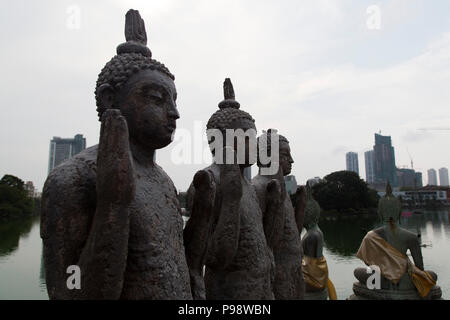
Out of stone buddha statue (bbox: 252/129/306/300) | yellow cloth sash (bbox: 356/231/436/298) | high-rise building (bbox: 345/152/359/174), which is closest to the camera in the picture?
stone buddha statue (bbox: 252/129/306/300)

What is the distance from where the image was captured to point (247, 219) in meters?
3.71

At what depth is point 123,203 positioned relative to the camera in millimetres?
1964

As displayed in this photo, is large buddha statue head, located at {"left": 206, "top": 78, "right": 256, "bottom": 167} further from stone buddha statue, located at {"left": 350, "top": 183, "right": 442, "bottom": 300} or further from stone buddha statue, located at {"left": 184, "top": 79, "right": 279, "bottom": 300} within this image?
stone buddha statue, located at {"left": 350, "top": 183, "right": 442, "bottom": 300}

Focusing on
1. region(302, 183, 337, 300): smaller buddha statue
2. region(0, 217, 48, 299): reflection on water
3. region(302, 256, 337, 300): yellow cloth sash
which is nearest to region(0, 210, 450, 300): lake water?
region(0, 217, 48, 299): reflection on water

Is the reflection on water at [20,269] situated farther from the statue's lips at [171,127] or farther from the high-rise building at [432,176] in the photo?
the high-rise building at [432,176]

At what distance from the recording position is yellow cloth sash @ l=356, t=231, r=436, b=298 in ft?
22.9

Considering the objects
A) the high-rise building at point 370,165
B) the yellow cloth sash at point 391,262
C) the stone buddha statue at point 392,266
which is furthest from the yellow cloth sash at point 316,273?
the high-rise building at point 370,165

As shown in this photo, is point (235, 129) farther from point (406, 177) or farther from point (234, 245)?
point (406, 177)

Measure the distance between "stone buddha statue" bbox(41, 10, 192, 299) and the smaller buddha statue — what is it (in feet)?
13.4

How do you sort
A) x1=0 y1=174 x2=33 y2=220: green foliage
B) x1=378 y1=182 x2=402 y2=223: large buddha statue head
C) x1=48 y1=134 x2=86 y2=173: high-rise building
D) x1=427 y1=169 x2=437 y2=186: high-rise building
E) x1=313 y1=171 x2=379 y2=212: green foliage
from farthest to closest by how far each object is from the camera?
x1=427 y1=169 x2=437 y2=186: high-rise building
x1=313 y1=171 x2=379 y2=212: green foliage
x1=0 y1=174 x2=33 y2=220: green foliage
x1=378 y1=182 x2=402 y2=223: large buddha statue head
x1=48 y1=134 x2=86 y2=173: high-rise building

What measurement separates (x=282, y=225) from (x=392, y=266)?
4.24 metres
